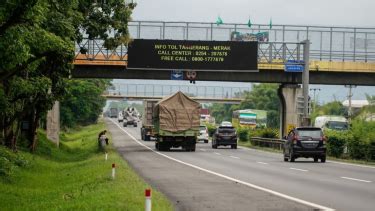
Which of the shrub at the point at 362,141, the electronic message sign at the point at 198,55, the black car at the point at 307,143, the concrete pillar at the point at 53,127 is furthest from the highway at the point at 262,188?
the concrete pillar at the point at 53,127

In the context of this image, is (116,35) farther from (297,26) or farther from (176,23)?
(297,26)

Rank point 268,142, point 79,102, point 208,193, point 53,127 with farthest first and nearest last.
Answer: point 79,102
point 268,142
point 53,127
point 208,193

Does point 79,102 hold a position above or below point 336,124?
above

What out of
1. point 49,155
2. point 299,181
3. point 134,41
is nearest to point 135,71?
point 134,41

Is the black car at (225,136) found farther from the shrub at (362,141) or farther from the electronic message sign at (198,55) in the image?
the shrub at (362,141)

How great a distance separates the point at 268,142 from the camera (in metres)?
58.5

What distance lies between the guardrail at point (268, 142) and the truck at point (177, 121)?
8269 millimetres

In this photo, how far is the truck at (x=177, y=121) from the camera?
47.7 metres

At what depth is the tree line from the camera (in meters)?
15.5

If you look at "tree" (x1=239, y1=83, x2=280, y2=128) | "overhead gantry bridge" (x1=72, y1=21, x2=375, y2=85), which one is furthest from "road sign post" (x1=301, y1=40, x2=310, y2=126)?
"tree" (x1=239, y1=83, x2=280, y2=128)

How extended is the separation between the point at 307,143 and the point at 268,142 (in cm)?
2357

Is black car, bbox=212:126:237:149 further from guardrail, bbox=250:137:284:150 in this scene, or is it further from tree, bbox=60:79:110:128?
tree, bbox=60:79:110:128

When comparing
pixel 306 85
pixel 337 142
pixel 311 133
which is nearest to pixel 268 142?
pixel 306 85

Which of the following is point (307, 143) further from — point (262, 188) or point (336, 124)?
point (336, 124)
